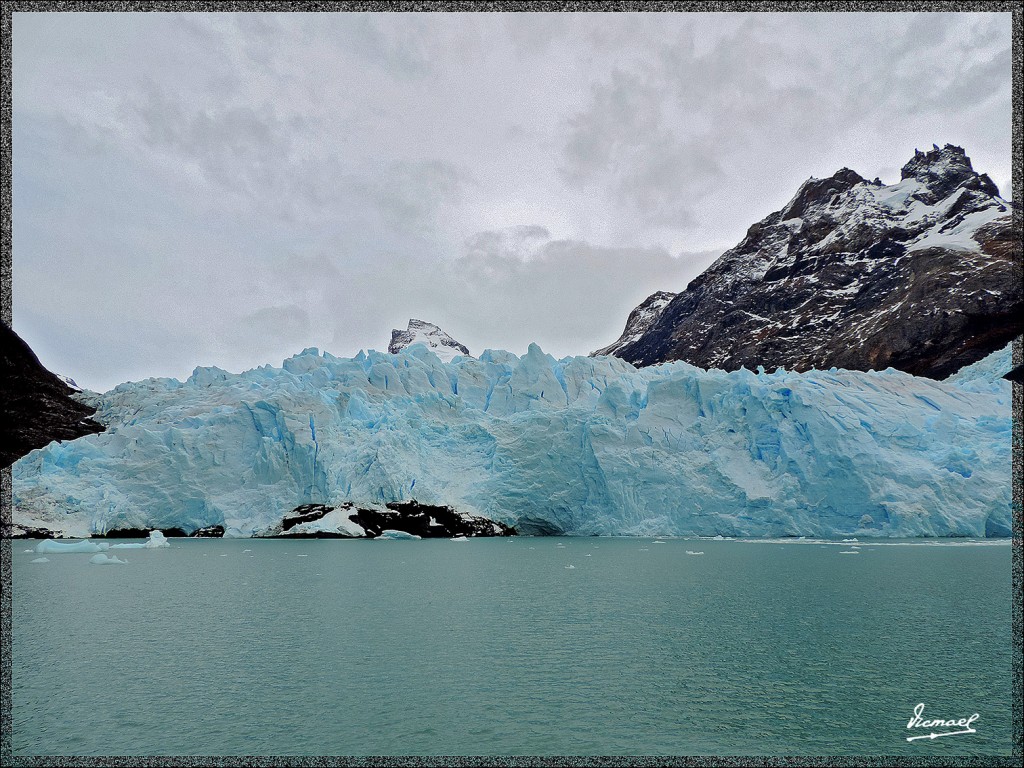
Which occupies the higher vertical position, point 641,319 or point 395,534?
point 641,319

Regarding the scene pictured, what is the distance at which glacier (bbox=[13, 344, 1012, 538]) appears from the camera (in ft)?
75.9

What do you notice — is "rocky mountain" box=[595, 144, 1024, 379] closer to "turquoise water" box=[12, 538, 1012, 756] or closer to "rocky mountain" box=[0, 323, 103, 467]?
"turquoise water" box=[12, 538, 1012, 756]

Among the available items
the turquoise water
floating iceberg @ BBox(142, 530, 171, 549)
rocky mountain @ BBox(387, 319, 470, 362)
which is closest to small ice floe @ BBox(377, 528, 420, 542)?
floating iceberg @ BBox(142, 530, 171, 549)

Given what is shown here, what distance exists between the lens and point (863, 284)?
60031 mm

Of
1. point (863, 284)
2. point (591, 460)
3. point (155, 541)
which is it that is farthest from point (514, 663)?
point (863, 284)

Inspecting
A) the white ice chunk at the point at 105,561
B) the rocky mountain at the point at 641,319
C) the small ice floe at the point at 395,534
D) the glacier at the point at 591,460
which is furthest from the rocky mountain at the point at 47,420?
the rocky mountain at the point at 641,319

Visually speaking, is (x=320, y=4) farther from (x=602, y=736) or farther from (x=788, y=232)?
(x=788, y=232)

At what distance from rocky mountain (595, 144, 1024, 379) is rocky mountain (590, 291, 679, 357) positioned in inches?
156

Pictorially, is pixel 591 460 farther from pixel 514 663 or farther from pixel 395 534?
pixel 514 663

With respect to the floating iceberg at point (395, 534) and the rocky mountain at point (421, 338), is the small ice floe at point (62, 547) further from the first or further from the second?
the rocky mountain at point (421, 338)

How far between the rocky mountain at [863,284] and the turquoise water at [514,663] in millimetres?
37944

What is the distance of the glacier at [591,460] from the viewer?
23125 millimetres

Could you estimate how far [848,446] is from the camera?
23.0 m

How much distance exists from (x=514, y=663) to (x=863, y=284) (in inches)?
2491
